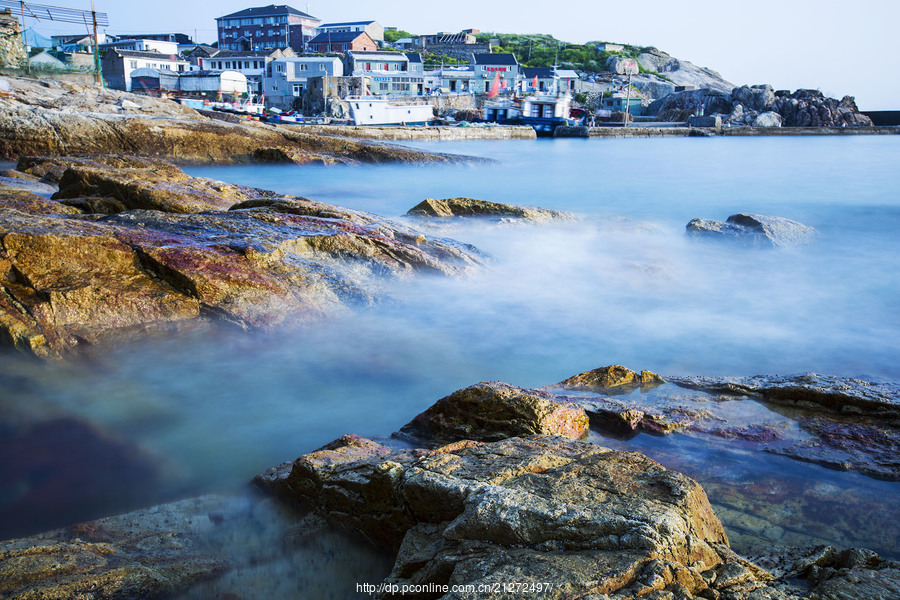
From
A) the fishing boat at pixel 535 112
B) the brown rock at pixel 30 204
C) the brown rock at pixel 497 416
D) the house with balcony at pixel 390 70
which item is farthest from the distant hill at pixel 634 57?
the brown rock at pixel 497 416

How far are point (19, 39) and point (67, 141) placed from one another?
70.8ft

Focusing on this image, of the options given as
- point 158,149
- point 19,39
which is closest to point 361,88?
point 19,39

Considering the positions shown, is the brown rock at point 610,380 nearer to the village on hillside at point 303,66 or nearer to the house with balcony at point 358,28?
the village on hillside at point 303,66

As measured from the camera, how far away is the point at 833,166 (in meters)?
31.7

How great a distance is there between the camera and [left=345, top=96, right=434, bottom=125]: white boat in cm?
4578

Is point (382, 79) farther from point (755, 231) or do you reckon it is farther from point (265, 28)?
point (755, 231)

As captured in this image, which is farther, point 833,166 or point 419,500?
point 833,166

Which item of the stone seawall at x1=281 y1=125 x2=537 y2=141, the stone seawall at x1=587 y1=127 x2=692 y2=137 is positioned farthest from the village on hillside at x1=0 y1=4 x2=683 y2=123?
the stone seawall at x1=281 y1=125 x2=537 y2=141

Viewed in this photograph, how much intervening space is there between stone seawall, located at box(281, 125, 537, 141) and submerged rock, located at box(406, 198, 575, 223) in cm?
2267

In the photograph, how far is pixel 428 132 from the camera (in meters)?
44.1

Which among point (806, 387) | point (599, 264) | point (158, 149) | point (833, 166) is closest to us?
point (806, 387)

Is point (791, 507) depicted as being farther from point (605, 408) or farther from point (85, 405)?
point (85, 405)

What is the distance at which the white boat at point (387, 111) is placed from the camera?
45781 millimetres

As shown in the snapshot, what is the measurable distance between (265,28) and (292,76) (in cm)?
3521
